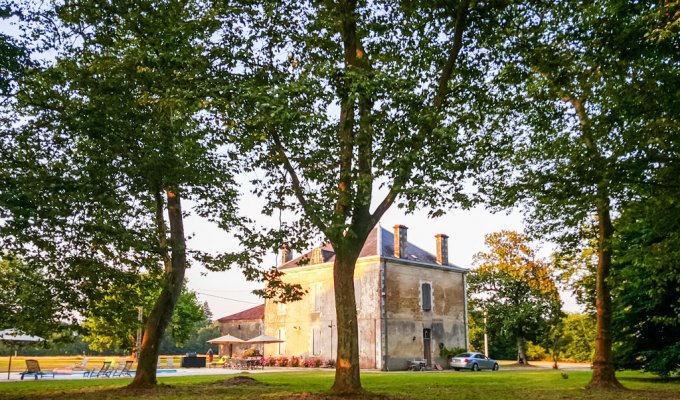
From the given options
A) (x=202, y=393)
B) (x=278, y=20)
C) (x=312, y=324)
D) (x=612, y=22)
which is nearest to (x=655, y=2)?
(x=612, y=22)

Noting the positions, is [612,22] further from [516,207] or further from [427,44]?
[516,207]

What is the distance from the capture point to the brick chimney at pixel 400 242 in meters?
38.1

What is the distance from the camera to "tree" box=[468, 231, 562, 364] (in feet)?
136


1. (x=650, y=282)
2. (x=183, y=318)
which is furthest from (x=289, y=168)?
(x=183, y=318)

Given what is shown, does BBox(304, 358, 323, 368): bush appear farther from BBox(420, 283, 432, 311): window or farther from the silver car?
the silver car

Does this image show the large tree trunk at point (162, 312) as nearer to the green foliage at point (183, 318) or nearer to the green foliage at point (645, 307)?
the green foliage at point (645, 307)

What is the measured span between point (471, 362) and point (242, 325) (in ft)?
82.0

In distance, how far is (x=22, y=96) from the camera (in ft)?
39.5

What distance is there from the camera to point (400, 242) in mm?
38375

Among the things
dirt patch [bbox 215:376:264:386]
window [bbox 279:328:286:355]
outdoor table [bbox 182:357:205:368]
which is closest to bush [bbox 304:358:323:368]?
window [bbox 279:328:286:355]

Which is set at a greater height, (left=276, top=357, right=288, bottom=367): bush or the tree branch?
the tree branch

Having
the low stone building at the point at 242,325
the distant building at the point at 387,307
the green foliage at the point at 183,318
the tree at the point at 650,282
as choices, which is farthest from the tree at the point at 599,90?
the green foliage at the point at 183,318

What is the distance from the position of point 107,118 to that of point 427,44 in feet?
25.6

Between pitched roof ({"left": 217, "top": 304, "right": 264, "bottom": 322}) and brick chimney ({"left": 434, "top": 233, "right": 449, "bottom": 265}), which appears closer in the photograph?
brick chimney ({"left": 434, "top": 233, "right": 449, "bottom": 265})
